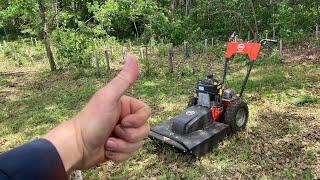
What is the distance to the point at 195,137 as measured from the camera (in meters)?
6.30

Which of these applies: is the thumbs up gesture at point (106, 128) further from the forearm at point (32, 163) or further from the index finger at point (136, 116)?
the forearm at point (32, 163)

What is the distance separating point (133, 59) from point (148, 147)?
215 inches

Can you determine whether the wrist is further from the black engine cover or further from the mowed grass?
the black engine cover

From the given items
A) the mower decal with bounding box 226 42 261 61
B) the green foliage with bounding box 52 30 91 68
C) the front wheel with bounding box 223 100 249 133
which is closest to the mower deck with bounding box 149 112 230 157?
the front wheel with bounding box 223 100 249 133

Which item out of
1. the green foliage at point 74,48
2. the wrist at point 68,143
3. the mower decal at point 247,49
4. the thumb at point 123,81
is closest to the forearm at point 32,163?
the wrist at point 68,143

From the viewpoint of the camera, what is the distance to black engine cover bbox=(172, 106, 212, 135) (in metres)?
6.38

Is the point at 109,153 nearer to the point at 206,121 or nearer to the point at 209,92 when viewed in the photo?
the point at 206,121

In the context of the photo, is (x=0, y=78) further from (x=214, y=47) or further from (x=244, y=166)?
(x=244, y=166)

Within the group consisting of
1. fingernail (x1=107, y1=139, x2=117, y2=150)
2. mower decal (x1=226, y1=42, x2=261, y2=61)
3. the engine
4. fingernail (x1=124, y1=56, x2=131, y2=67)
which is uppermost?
fingernail (x1=124, y1=56, x2=131, y2=67)

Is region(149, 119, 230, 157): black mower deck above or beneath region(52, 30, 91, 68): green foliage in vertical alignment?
beneath

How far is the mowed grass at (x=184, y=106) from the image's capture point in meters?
6.13

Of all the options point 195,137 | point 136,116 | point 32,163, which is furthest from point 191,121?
point 32,163

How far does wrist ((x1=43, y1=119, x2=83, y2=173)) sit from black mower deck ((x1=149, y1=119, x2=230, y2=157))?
14.7 ft

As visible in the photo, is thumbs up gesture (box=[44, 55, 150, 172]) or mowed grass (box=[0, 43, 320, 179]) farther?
mowed grass (box=[0, 43, 320, 179])
